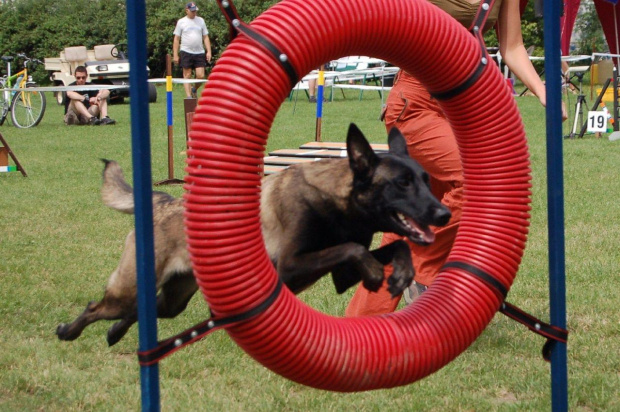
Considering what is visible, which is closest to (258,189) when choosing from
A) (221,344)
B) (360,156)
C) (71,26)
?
(360,156)

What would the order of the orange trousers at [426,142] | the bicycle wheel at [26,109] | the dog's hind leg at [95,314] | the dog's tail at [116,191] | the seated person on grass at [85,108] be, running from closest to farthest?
the dog's hind leg at [95,314] → the dog's tail at [116,191] → the orange trousers at [426,142] → the bicycle wheel at [26,109] → the seated person on grass at [85,108]

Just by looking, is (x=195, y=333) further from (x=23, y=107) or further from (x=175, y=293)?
(x=23, y=107)

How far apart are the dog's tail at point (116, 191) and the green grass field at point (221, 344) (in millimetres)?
855

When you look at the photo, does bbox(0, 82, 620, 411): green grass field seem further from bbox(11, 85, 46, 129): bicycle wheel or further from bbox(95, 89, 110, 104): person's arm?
bbox(11, 85, 46, 129): bicycle wheel

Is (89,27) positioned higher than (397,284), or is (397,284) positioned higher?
(89,27)

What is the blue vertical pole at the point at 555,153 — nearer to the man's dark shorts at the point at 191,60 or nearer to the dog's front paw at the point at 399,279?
the dog's front paw at the point at 399,279

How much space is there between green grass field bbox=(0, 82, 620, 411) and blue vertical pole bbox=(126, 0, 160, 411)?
1.35 metres

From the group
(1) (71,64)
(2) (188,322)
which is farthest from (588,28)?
(2) (188,322)

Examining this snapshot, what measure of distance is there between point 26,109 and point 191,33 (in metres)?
3.93

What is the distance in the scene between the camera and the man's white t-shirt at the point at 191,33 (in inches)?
731

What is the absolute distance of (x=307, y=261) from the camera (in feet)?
8.71

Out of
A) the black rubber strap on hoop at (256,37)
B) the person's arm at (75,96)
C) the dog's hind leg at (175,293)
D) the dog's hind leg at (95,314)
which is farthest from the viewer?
the person's arm at (75,96)

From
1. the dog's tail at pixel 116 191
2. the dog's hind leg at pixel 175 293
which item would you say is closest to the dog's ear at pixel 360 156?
the dog's hind leg at pixel 175 293

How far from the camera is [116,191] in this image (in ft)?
12.1
